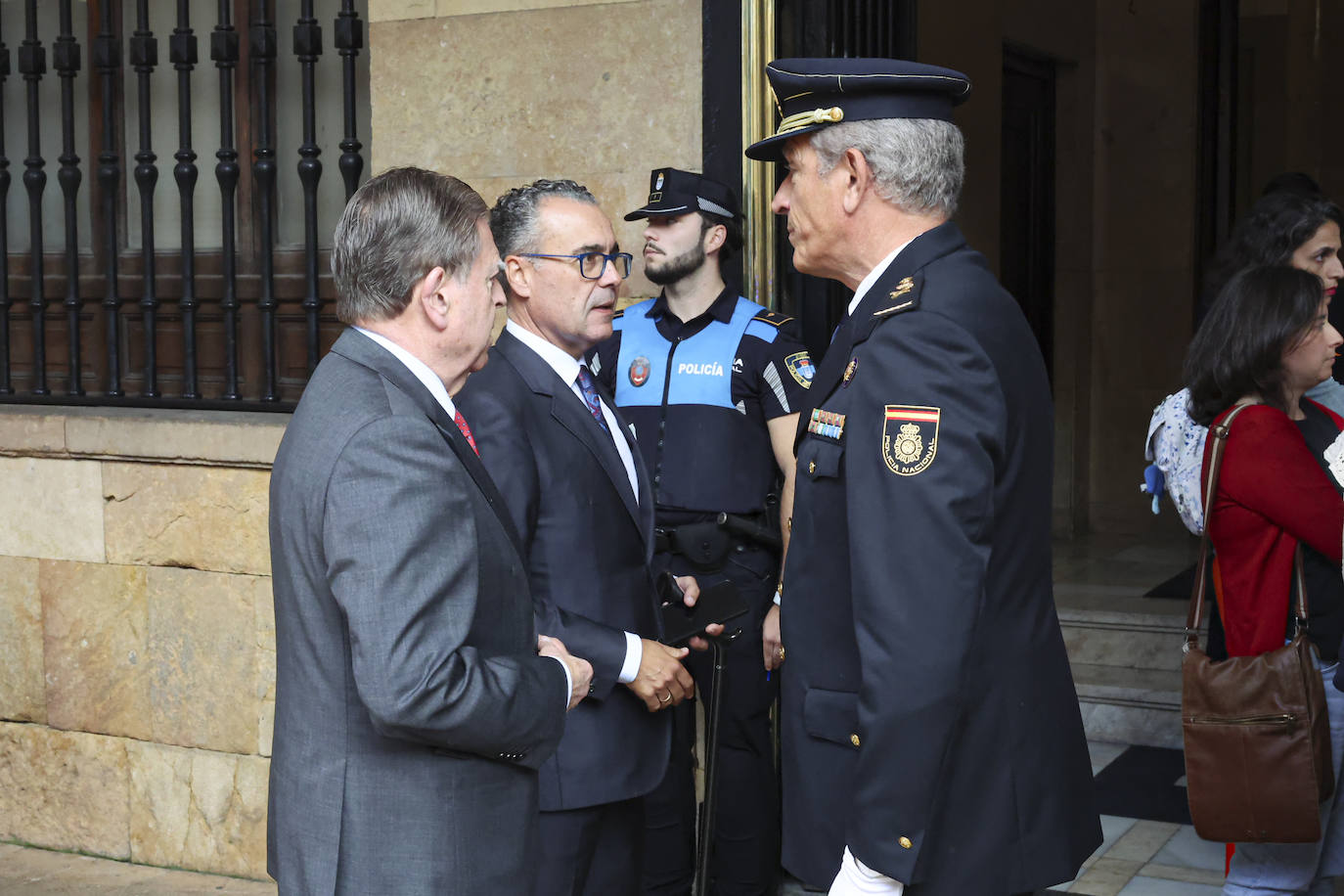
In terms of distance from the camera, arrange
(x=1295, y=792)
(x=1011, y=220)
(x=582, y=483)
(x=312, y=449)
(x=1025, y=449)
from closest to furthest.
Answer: (x=312, y=449) < (x=1025, y=449) < (x=582, y=483) < (x=1295, y=792) < (x=1011, y=220)

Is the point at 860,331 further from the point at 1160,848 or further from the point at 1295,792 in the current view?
the point at 1160,848

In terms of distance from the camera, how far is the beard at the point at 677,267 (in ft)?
12.9

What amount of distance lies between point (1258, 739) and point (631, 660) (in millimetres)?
1545

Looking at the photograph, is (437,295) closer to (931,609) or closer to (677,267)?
(931,609)


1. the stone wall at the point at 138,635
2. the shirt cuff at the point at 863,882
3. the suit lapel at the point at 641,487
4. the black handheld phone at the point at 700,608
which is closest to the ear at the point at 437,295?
the suit lapel at the point at 641,487

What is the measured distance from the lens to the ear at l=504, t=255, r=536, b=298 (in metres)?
2.98

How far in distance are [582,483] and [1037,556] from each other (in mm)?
917

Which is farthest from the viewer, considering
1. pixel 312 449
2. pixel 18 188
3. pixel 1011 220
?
pixel 1011 220

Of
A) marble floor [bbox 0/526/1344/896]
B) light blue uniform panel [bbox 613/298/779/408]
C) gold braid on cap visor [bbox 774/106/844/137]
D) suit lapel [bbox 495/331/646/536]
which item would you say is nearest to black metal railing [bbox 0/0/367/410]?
light blue uniform panel [bbox 613/298/779/408]

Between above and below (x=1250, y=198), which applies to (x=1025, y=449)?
below

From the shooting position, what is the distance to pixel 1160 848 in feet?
15.2

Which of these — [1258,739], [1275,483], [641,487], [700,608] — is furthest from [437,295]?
[1258,739]

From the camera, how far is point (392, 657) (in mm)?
1965

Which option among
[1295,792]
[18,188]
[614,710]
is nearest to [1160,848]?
[1295,792]
